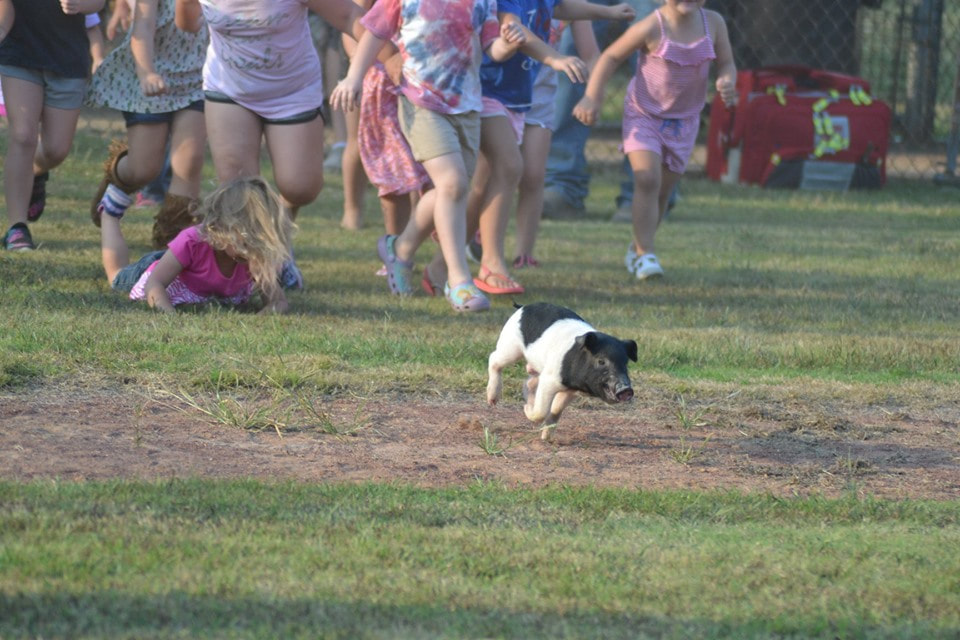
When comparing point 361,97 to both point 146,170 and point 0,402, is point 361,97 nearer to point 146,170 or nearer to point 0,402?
point 146,170

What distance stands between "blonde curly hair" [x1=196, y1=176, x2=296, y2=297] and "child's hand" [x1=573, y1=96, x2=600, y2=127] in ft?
6.31

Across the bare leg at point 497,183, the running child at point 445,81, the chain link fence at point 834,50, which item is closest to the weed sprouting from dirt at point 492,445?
the running child at point 445,81

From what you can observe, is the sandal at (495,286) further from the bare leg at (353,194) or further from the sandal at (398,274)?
the bare leg at (353,194)

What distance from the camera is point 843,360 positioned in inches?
242

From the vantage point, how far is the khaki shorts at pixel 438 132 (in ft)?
22.2

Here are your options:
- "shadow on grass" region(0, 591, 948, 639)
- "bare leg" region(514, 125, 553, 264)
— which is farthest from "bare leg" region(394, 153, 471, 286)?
"shadow on grass" region(0, 591, 948, 639)

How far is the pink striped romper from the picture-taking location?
8070 millimetres

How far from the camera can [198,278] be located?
654cm

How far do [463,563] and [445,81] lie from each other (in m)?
3.80

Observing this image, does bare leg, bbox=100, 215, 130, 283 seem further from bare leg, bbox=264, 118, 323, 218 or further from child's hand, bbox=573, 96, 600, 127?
child's hand, bbox=573, 96, 600, 127

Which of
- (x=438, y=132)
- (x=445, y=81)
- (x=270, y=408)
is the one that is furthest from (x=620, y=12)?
(x=270, y=408)

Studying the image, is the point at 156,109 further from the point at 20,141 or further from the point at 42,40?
the point at 20,141

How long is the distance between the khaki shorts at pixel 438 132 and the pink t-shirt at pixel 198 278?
1.02 m

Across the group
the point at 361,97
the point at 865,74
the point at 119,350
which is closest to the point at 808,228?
the point at 361,97
